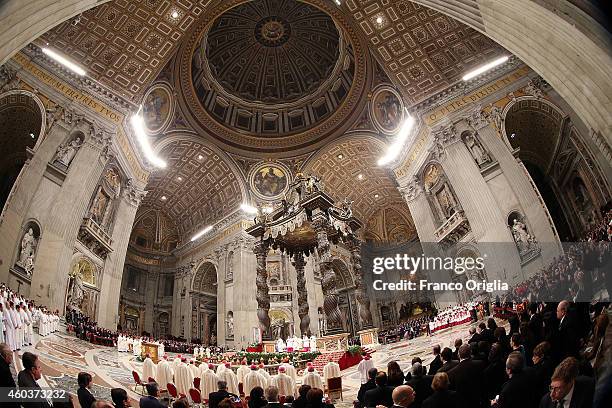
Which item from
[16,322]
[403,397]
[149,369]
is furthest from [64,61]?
[403,397]

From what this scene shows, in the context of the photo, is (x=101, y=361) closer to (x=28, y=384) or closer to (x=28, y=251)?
(x=28, y=251)

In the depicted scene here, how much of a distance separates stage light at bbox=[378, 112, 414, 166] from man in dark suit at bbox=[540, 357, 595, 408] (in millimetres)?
17366

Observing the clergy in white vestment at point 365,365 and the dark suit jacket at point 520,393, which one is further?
the clergy in white vestment at point 365,365

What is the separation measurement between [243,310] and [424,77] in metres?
14.4

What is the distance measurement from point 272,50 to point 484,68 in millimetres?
12162

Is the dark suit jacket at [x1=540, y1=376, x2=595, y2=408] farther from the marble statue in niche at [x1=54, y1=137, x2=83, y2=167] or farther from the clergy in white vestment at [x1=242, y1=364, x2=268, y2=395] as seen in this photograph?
the marble statue in niche at [x1=54, y1=137, x2=83, y2=167]

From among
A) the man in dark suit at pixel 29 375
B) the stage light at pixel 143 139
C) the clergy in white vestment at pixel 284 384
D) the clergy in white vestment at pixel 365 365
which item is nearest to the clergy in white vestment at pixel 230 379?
the clergy in white vestment at pixel 284 384

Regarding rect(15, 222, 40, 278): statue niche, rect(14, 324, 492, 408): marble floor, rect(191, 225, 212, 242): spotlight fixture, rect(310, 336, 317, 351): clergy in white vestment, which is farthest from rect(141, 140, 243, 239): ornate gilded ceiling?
rect(14, 324, 492, 408): marble floor

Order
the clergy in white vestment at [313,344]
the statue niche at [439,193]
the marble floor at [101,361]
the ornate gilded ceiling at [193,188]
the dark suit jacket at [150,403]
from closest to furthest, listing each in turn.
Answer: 1. the dark suit jacket at [150,403]
2. the marble floor at [101,361]
3. the clergy in white vestment at [313,344]
4. the statue niche at [439,193]
5. the ornate gilded ceiling at [193,188]

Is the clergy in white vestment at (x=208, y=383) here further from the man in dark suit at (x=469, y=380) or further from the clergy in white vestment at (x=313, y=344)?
the clergy in white vestment at (x=313, y=344)

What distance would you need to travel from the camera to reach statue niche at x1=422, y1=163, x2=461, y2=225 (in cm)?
1741

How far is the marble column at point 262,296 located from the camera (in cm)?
1418

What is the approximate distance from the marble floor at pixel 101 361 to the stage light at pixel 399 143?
1028cm

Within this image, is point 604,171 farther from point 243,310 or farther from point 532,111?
point 243,310
